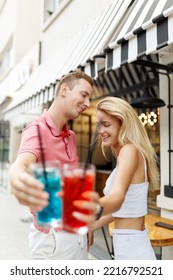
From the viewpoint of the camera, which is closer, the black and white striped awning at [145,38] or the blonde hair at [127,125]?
the blonde hair at [127,125]

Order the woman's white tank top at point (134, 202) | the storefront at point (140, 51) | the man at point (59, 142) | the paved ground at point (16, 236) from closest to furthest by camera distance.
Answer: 1. the man at point (59, 142)
2. the woman's white tank top at point (134, 202)
3. the storefront at point (140, 51)
4. the paved ground at point (16, 236)

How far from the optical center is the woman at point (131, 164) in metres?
1.44

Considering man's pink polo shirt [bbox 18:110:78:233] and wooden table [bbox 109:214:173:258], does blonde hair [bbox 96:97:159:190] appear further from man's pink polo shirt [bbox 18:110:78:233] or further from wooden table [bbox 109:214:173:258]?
wooden table [bbox 109:214:173:258]

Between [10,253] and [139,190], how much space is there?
383cm

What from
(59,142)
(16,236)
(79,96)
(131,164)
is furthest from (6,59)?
(131,164)

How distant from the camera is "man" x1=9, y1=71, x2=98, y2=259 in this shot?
1315 mm

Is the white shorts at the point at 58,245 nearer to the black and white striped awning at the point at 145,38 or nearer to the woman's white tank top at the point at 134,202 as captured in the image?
the woman's white tank top at the point at 134,202

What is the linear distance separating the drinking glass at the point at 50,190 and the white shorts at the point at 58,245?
2.44 feet

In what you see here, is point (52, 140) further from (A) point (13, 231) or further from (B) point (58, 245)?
(A) point (13, 231)

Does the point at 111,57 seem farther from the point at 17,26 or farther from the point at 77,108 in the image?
the point at 17,26

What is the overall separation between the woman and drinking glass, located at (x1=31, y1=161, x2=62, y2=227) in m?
0.57

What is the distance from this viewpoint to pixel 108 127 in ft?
4.83

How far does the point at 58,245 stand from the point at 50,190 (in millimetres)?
820

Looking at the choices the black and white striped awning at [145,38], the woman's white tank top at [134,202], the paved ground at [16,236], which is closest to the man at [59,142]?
the woman's white tank top at [134,202]
